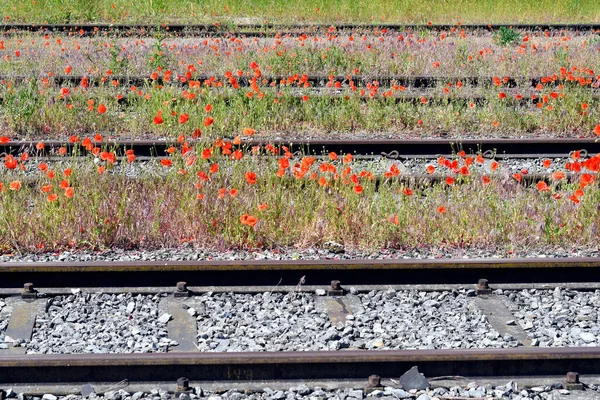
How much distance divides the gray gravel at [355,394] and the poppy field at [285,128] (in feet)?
5.46

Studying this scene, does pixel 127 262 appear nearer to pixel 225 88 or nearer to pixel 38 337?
pixel 38 337

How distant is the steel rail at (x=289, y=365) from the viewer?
182 inches

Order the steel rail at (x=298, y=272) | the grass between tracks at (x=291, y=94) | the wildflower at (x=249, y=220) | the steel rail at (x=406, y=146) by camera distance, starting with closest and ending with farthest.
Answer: the steel rail at (x=298, y=272) → the wildflower at (x=249, y=220) → the steel rail at (x=406, y=146) → the grass between tracks at (x=291, y=94)

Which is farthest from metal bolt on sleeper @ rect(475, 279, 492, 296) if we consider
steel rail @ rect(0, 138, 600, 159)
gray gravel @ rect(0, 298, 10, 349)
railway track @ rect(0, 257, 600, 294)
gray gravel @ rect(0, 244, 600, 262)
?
steel rail @ rect(0, 138, 600, 159)

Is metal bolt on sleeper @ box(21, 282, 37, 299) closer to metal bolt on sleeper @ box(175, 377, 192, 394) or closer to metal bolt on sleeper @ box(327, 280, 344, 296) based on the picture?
metal bolt on sleeper @ box(175, 377, 192, 394)

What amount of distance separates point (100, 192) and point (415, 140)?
3.68 m

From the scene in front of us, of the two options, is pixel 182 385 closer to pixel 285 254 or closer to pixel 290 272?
pixel 290 272

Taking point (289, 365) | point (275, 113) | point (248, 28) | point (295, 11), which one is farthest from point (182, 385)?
point (295, 11)

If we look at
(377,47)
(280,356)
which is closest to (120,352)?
(280,356)

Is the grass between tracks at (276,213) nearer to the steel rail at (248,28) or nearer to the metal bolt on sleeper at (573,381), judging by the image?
the metal bolt on sleeper at (573,381)

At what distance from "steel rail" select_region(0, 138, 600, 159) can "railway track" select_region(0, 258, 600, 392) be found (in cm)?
297

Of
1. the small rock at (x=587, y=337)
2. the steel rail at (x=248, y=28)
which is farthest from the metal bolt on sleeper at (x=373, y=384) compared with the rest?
the steel rail at (x=248, y=28)

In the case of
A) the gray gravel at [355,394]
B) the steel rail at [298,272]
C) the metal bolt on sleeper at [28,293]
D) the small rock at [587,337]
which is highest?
the steel rail at [298,272]

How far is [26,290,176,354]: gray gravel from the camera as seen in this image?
497 centimetres
